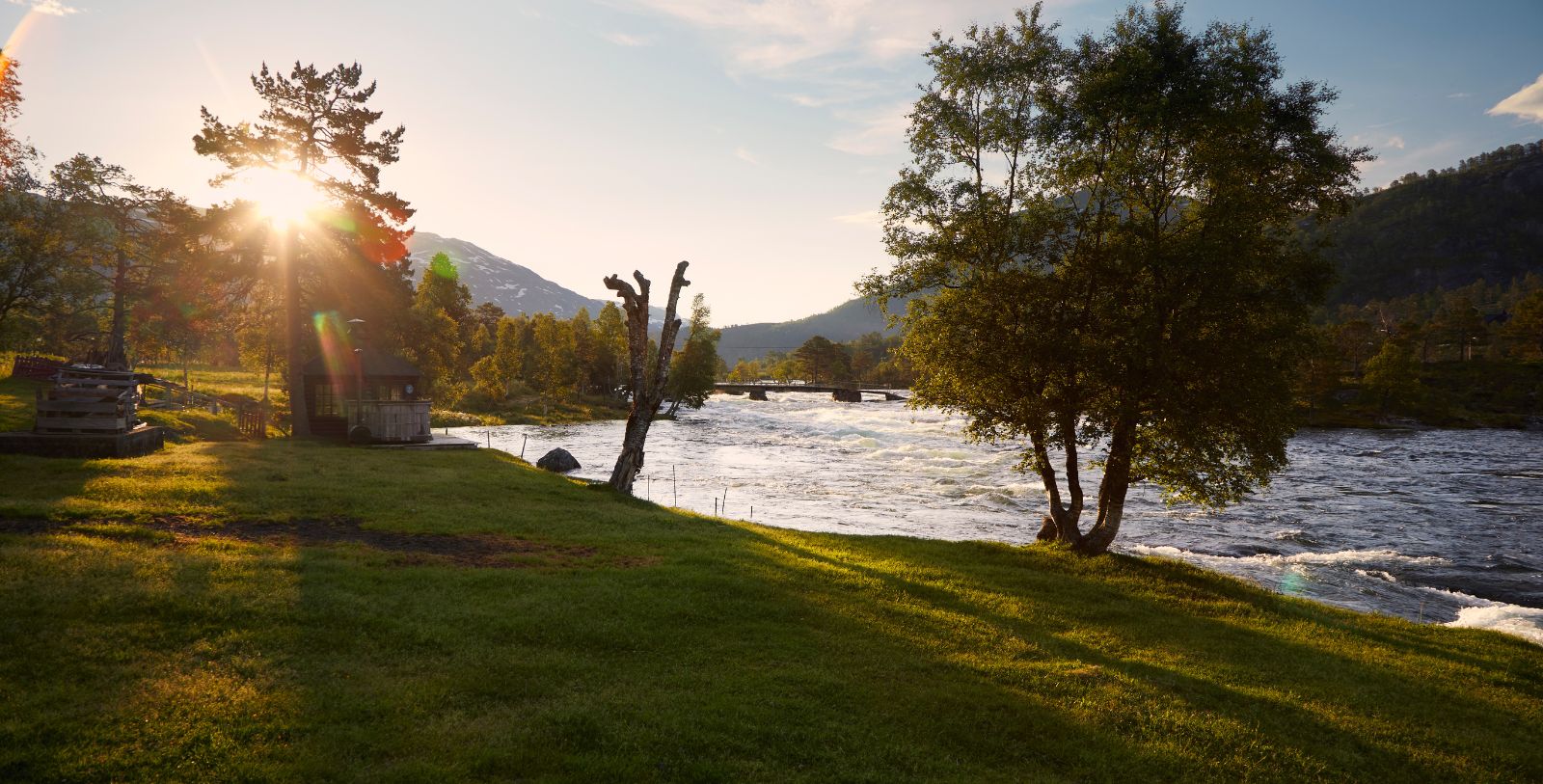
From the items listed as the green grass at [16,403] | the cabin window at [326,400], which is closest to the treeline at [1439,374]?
the cabin window at [326,400]

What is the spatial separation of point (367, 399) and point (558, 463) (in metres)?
10.6

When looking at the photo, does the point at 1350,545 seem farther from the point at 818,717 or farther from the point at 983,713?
the point at 818,717

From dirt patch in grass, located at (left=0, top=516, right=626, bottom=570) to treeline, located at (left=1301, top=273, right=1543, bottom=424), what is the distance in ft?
291

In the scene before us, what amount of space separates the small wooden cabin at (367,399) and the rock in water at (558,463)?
249 inches

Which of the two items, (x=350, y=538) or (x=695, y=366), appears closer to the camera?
(x=350, y=538)

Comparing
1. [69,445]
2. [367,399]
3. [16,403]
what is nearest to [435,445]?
[367,399]

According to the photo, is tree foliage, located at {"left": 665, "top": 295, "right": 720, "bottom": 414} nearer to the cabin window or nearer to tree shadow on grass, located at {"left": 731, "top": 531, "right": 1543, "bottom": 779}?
the cabin window

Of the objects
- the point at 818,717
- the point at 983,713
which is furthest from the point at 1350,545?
the point at 818,717

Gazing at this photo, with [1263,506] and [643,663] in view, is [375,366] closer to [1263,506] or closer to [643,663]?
[643,663]

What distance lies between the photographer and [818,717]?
364 inches

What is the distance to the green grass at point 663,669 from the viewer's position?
7785 mm

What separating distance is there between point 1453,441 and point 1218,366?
82838 mm

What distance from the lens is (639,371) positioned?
29531mm

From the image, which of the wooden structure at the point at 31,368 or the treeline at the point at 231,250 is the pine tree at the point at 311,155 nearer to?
the treeline at the point at 231,250
